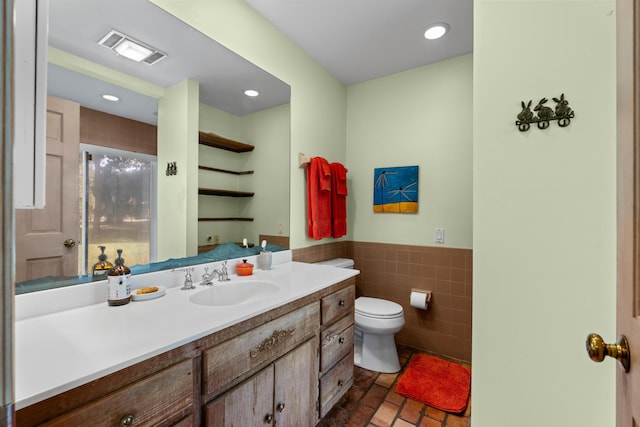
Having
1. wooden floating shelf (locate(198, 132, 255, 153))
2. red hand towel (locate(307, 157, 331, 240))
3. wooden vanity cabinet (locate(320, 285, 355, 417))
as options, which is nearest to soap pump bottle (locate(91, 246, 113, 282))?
wooden floating shelf (locate(198, 132, 255, 153))

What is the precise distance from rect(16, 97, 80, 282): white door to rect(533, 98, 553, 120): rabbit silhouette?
1.82m

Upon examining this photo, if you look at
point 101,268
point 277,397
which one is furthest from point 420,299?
point 101,268

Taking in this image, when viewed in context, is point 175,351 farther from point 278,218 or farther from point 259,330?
point 278,218

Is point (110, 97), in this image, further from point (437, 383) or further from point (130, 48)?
point (437, 383)

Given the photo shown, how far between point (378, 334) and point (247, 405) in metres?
1.29

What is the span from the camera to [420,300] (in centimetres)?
224

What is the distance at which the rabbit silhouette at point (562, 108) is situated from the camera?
1035 mm

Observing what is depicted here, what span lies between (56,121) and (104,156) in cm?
18

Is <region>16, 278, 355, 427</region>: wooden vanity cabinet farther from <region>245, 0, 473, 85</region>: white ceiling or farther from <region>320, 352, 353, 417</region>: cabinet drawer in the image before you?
<region>245, 0, 473, 85</region>: white ceiling

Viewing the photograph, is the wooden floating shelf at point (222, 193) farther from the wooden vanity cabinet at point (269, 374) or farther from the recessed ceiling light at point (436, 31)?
the recessed ceiling light at point (436, 31)

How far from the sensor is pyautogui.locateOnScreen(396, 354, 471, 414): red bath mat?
171 centimetres

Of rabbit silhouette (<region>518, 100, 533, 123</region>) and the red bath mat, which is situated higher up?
rabbit silhouette (<region>518, 100, 533, 123</region>)

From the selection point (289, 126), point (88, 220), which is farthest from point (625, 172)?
point (289, 126)

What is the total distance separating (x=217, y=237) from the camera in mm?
1631
